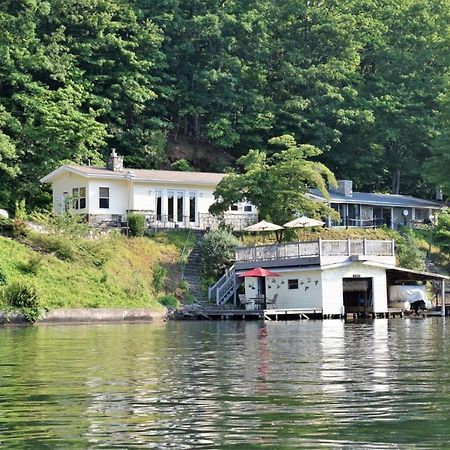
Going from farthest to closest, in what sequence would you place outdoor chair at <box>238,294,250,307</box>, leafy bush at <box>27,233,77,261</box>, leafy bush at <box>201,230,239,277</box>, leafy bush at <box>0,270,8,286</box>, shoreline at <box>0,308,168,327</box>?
leafy bush at <box>201,230,239,277</box>, outdoor chair at <box>238,294,250,307</box>, leafy bush at <box>27,233,77,261</box>, leafy bush at <box>0,270,8,286</box>, shoreline at <box>0,308,168,327</box>

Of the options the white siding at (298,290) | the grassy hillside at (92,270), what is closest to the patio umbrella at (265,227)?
the white siding at (298,290)

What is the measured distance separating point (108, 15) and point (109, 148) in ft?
31.5

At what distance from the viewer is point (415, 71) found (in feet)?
274

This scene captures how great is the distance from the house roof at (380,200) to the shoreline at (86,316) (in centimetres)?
2515

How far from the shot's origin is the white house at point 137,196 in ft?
200

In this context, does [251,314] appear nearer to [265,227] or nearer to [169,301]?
[169,301]

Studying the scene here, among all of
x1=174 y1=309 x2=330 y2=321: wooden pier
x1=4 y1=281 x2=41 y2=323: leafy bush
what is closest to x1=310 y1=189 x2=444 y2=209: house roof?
x1=174 y1=309 x2=330 y2=321: wooden pier

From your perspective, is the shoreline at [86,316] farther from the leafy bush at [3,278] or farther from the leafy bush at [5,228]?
the leafy bush at [5,228]

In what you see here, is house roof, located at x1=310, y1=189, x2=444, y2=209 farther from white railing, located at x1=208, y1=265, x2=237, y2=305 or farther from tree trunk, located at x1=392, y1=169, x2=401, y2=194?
white railing, located at x1=208, y1=265, x2=237, y2=305

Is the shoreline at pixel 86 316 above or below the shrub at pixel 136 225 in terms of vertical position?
below

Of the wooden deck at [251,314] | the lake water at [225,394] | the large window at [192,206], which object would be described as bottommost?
the lake water at [225,394]

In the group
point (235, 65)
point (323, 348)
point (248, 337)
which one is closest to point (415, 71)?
point (235, 65)

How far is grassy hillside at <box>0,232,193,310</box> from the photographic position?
149 ft

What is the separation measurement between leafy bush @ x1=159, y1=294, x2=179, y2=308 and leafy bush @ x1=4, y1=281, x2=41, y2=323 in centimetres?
908
